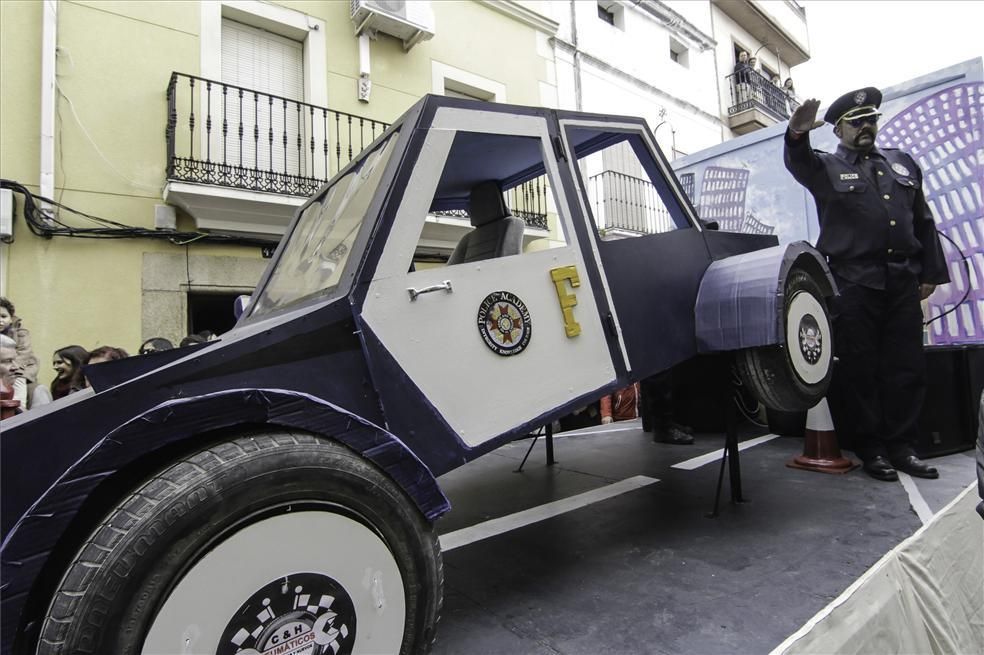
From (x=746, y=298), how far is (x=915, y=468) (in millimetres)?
1615

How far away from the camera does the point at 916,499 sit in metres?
2.45

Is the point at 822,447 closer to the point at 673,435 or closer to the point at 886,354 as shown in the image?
the point at 886,354

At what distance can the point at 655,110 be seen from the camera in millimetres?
11023

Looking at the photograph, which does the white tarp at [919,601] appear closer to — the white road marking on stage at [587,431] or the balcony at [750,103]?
the white road marking on stage at [587,431]

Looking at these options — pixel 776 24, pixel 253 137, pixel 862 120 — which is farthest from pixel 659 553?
pixel 776 24

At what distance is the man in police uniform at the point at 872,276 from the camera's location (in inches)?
120

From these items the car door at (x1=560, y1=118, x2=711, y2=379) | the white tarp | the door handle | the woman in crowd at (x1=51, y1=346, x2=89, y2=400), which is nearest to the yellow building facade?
the woman in crowd at (x1=51, y1=346, x2=89, y2=400)

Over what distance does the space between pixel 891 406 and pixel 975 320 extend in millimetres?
2444

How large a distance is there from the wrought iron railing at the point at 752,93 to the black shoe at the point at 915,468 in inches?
477

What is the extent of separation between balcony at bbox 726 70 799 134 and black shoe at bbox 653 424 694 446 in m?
11.3

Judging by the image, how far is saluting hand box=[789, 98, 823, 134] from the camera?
253 centimetres

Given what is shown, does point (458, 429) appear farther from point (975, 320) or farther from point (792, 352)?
point (975, 320)

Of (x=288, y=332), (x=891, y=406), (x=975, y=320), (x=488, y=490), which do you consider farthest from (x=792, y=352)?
(x=975, y=320)

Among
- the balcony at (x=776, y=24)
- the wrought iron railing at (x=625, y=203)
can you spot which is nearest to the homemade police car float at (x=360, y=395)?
the wrought iron railing at (x=625, y=203)
